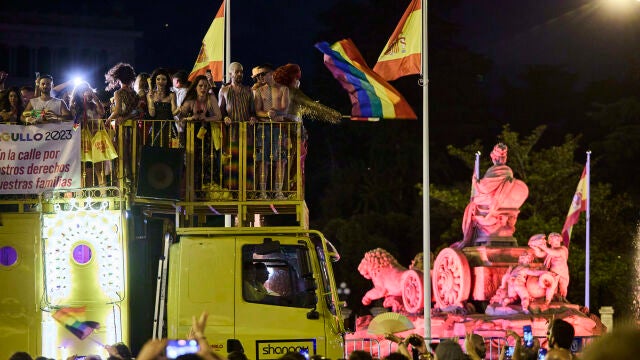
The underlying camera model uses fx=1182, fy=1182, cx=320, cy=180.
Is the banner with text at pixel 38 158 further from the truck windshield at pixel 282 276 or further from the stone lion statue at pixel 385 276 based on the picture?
the stone lion statue at pixel 385 276

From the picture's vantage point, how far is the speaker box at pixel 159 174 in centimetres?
1252

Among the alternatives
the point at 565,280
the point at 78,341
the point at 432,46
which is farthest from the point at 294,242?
the point at 432,46

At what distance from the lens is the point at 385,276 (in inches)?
1225

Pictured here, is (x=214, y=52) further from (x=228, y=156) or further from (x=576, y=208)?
(x=576, y=208)

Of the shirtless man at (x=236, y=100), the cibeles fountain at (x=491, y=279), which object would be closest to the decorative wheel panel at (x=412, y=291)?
the cibeles fountain at (x=491, y=279)

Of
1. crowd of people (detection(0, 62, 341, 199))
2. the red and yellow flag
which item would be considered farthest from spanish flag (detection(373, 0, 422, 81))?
the red and yellow flag

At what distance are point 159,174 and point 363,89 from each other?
26.0 feet

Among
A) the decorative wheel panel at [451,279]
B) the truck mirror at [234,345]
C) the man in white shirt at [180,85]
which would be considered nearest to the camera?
the truck mirror at [234,345]

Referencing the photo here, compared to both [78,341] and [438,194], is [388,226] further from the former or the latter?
[78,341]

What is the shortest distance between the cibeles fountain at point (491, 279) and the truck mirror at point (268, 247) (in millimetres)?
14716

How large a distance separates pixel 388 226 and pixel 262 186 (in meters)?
32.3

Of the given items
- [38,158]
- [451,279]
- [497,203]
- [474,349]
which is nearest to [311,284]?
[474,349]

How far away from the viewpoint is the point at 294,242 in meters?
12.0

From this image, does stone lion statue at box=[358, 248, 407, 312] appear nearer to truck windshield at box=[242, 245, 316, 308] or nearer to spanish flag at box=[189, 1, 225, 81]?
spanish flag at box=[189, 1, 225, 81]
